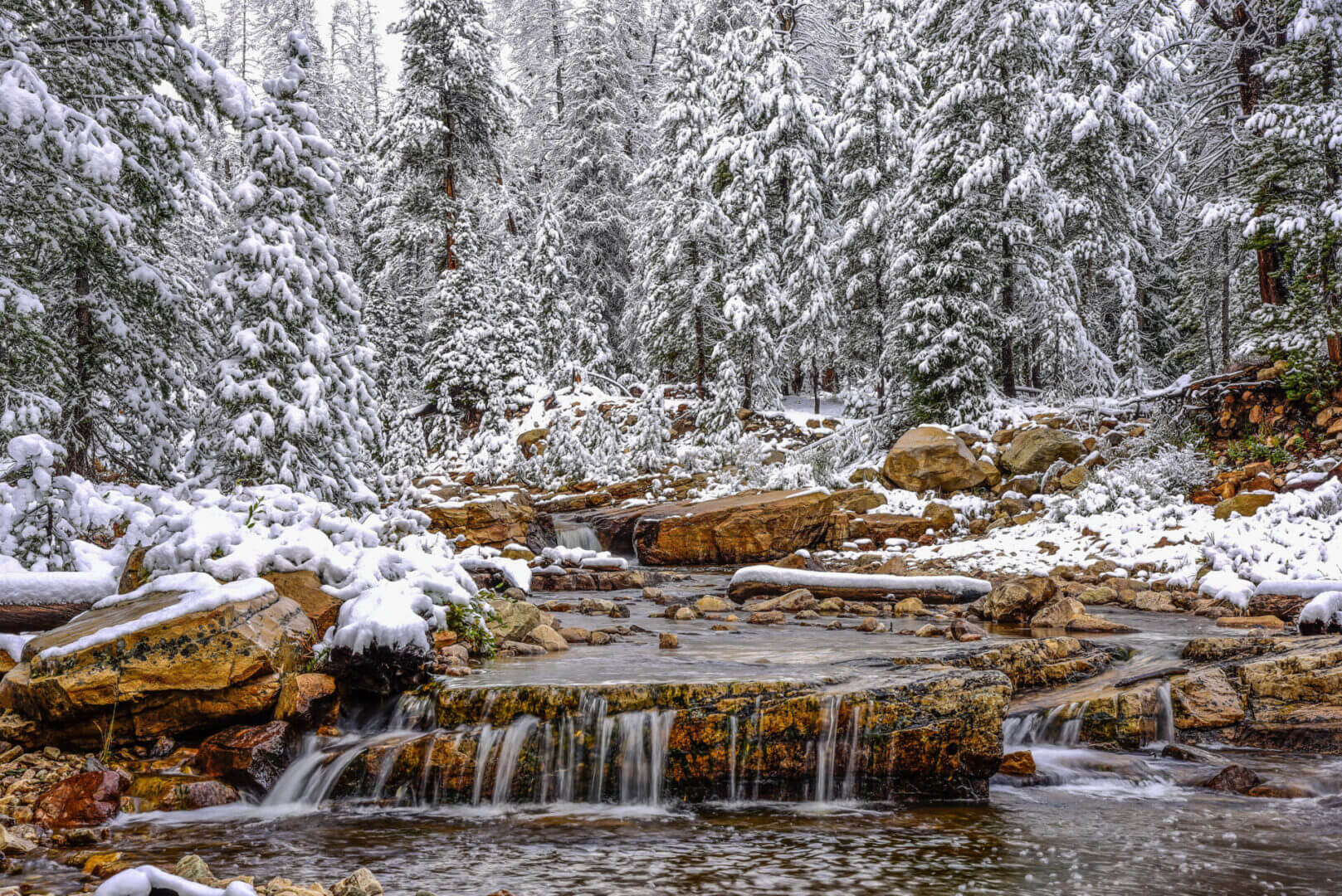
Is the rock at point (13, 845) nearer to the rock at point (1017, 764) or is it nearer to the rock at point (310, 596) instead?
the rock at point (310, 596)

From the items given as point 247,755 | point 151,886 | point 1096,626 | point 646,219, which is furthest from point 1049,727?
point 646,219

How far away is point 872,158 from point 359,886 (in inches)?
853

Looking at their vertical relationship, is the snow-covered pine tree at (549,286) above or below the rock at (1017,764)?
above

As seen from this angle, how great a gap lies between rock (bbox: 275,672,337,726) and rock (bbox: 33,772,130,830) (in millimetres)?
996

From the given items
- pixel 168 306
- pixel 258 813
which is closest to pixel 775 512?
pixel 168 306

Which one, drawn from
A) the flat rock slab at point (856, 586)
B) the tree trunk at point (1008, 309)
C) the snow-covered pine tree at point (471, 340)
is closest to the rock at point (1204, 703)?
the flat rock slab at point (856, 586)

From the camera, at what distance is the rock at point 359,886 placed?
3.95 meters

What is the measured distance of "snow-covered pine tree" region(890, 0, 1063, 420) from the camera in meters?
17.7

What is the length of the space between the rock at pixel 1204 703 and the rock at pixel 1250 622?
2604mm

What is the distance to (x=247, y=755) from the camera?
224 inches

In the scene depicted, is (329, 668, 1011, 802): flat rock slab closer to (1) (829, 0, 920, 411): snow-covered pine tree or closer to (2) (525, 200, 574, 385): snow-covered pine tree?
(1) (829, 0, 920, 411): snow-covered pine tree

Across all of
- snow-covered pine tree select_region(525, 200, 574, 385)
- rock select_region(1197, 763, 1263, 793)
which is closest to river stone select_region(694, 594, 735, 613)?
rock select_region(1197, 763, 1263, 793)

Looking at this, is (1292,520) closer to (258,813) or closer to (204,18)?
(258,813)

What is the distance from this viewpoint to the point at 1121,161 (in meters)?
20.6
